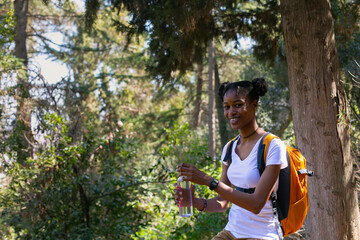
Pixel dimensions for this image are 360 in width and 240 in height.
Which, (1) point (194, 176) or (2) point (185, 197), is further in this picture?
(2) point (185, 197)

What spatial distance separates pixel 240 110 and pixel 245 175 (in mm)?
426

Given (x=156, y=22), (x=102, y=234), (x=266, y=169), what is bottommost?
(x=102, y=234)

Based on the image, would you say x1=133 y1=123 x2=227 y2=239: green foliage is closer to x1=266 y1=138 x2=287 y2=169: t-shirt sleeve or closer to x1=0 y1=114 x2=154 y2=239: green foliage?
x1=0 y1=114 x2=154 y2=239: green foliage

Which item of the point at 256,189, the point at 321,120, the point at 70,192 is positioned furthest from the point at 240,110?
the point at 70,192

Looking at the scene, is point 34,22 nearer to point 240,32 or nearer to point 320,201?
point 240,32

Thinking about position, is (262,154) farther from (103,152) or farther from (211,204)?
(103,152)

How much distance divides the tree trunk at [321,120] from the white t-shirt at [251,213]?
208 cm

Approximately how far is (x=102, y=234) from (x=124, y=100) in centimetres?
1597

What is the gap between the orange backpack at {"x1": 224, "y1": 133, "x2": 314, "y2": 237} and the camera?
2299mm

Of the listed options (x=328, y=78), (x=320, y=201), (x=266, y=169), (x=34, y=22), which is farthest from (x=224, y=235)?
(x=34, y=22)

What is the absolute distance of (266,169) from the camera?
2.22 metres

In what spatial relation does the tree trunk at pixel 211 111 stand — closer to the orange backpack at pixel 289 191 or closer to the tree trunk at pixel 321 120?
the tree trunk at pixel 321 120

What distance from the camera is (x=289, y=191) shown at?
2.31 m

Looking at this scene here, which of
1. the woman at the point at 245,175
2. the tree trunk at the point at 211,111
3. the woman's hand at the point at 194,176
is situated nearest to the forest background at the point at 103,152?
the woman at the point at 245,175
